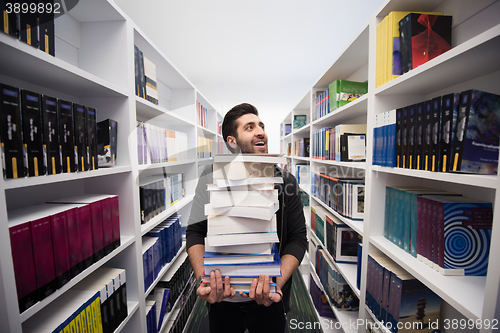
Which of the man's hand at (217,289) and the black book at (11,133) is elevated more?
the black book at (11,133)

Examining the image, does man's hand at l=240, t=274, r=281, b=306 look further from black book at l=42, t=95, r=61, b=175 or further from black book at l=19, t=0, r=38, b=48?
black book at l=19, t=0, r=38, b=48

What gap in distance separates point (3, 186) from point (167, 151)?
1.09 meters

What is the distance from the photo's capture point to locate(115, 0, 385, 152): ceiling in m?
1.90

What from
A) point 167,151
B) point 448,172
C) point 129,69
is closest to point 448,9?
point 448,172

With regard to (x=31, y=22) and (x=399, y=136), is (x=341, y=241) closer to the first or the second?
(x=399, y=136)

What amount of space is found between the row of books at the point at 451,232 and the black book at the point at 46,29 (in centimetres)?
148

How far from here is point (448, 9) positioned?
864 mm

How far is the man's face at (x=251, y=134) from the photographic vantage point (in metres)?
1.16

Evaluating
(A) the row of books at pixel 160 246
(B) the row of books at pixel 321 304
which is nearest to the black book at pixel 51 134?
(A) the row of books at pixel 160 246

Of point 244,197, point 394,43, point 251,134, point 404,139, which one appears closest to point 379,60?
point 394,43

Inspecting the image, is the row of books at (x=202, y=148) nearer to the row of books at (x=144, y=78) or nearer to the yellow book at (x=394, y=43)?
the row of books at (x=144, y=78)

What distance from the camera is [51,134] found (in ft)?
2.06

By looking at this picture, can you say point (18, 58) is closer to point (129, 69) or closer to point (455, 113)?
point (129, 69)

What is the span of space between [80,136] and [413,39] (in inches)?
56.5
